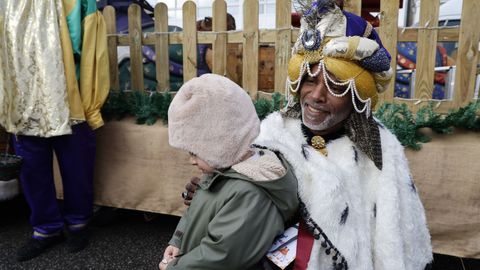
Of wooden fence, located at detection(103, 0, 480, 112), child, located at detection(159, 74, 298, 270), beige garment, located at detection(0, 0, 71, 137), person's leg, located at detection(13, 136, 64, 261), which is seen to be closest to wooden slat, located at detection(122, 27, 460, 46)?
wooden fence, located at detection(103, 0, 480, 112)

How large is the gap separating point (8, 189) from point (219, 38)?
190 centimetres

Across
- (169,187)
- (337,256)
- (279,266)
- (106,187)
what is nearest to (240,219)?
(279,266)

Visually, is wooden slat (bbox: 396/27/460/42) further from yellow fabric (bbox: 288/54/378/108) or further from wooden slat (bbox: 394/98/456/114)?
yellow fabric (bbox: 288/54/378/108)

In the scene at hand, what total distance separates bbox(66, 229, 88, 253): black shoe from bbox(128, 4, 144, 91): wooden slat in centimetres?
115

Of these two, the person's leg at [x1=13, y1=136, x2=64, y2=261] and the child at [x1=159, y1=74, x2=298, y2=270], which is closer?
the child at [x1=159, y1=74, x2=298, y2=270]

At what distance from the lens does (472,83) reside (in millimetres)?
2418

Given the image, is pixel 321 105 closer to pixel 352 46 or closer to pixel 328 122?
pixel 328 122

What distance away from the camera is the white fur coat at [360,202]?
1372 millimetres

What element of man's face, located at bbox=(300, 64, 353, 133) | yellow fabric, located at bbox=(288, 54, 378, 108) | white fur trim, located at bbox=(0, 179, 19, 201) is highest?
yellow fabric, located at bbox=(288, 54, 378, 108)

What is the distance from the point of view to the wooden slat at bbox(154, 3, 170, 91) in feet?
9.87

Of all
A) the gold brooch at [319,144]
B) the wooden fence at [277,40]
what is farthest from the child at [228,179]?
the wooden fence at [277,40]

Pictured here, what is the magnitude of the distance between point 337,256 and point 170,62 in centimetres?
231

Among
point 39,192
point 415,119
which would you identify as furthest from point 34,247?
point 415,119

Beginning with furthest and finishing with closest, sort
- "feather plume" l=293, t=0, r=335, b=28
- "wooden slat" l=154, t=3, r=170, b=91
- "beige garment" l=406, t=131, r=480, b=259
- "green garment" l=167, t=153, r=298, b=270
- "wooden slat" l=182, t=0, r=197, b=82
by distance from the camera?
"wooden slat" l=154, t=3, r=170, b=91 < "wooden slat" l=182, t=0, r=197, b=82 < "beige garment" l=406, t=131, r=480, b=259 < "feather plume" l=293, t=0, r=335, b=28 < "green garment" l=167, t=153, r=298, b=270
